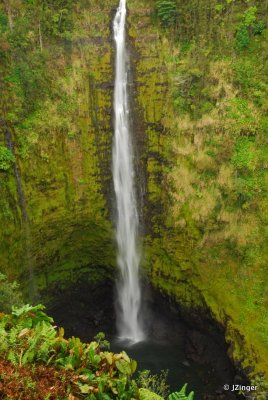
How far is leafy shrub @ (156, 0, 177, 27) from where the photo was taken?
22.8 m

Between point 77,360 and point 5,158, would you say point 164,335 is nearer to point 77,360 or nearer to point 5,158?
point 5,158

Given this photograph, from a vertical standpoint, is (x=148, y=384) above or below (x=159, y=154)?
below

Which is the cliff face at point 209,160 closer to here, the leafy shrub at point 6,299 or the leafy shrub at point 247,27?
the leafy shrub at point 247,27

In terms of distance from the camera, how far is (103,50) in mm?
23094

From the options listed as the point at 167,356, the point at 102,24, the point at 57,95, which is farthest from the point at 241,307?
the point at 102,24

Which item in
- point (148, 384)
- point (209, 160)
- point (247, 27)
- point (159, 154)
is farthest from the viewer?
point (159, 154)

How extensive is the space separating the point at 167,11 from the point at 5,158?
42.6ft

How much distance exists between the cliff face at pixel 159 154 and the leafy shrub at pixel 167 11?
1.08 ft

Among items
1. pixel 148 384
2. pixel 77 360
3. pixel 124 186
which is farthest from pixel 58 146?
pixel 77 360

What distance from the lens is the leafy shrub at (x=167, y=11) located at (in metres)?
22.8

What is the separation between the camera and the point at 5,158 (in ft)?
62.5

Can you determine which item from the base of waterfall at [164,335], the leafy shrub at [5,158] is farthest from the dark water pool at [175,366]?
the leafy shrub at [5,158]

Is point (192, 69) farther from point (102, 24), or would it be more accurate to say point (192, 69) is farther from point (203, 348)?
point (203, 348)

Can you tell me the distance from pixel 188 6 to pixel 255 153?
10118 millimetres
